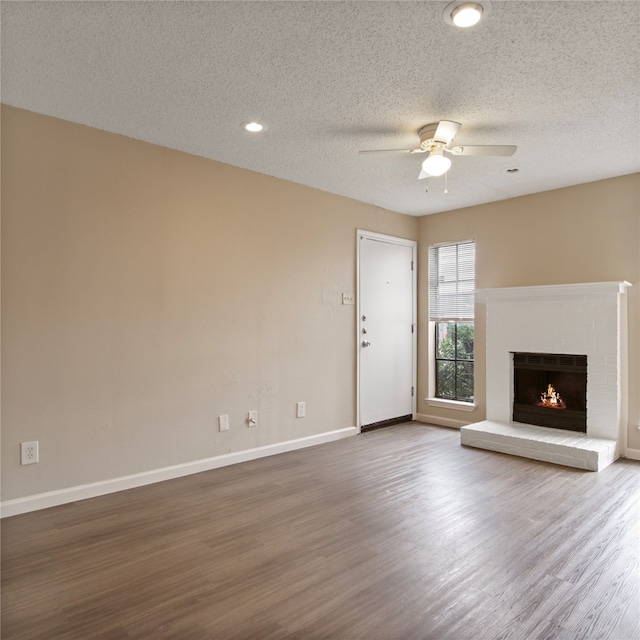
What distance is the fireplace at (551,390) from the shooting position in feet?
14.5

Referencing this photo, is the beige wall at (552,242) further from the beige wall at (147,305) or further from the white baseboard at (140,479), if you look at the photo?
the white baseboard at (140,479)

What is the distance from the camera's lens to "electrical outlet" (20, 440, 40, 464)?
291 centimetres

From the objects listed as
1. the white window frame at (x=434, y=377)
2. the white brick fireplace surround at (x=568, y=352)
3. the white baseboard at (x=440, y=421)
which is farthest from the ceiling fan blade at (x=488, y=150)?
the white baseboard at (x=440, y=421)

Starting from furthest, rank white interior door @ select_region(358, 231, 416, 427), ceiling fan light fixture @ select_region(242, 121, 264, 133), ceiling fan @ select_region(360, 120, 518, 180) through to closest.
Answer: white interior door @ select_region(358, 231, 416, 427) < ceiling fan light fixture @ select_region(242, 121, 264, 133) < ceiling fan @ select_region(360, 120, 518, 180)

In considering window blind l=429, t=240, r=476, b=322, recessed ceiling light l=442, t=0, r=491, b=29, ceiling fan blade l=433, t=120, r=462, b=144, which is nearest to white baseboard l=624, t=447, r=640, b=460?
window blind l=429, t=240, r=476, b=322

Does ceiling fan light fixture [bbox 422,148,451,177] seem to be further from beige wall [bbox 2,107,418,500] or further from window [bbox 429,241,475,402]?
window [bbox 429,241,475,402]

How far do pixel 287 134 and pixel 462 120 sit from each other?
1.22m

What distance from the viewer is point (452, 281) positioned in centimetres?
554

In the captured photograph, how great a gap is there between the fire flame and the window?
2.78ft

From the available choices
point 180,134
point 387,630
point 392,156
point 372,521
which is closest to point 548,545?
point 372,521

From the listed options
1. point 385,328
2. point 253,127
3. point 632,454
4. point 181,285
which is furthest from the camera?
point 385,328

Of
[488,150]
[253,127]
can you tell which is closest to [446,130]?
[488,150]

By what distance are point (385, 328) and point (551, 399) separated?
1.87m

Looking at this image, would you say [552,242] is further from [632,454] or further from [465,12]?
[465,12]
